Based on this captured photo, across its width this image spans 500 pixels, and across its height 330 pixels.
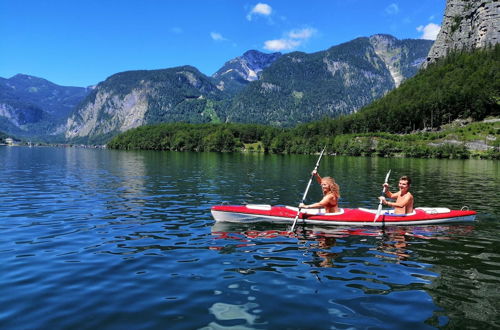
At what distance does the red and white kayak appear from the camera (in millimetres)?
19922

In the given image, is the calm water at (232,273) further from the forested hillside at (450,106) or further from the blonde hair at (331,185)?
the forested hillside at (450,106)

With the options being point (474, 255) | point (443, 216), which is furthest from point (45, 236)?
point (443, 216)

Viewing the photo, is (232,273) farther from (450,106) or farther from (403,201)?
(450,106)

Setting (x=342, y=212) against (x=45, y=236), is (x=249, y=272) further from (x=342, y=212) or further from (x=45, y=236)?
(x=45, y=236)

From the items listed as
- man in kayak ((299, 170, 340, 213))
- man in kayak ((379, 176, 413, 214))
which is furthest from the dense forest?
man in kayak ((299, 170, 340, 213))

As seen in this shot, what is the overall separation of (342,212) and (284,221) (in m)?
3.32

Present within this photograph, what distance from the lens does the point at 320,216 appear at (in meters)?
19.9

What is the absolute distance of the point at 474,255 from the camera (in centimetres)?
1565

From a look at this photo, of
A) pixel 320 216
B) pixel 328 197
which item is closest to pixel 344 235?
pixel 320 216

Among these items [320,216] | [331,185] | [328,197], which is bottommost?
[320,216]

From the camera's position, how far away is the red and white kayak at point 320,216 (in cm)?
1992

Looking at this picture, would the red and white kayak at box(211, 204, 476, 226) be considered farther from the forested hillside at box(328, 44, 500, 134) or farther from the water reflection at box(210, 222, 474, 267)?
the forested hillside at box(328, 44, 500, 134)

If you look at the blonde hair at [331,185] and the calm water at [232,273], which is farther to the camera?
the blonde hair at [331,185]

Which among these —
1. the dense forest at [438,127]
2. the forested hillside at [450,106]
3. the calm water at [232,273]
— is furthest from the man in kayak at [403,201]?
the forested hillside at [450,106]
